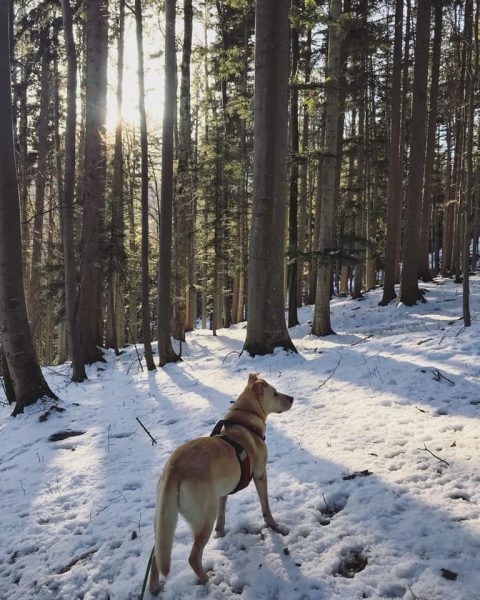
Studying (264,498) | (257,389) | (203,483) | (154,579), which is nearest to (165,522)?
(203,483)

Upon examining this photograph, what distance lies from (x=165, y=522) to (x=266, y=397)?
1.61 meters

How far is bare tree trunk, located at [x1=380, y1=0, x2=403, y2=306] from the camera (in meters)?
17.2

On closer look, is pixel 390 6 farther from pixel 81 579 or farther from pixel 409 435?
pixel 81 579

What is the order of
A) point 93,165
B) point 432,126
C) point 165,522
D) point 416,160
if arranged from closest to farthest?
point 165,522 < point 93,165 < point 416,160 < point 432,126

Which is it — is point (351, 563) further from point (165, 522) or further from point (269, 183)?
point (269, 183)

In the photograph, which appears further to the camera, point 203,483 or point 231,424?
point 231,424

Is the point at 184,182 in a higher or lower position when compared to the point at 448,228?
higher

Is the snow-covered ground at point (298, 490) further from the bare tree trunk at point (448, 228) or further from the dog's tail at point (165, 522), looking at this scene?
the bare tree trunk at point (448, 228)

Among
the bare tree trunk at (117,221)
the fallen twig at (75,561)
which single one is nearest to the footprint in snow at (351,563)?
the fallen twig at (75,561)

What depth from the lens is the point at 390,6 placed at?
61.0 feet

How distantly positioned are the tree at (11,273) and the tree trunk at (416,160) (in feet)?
40.5

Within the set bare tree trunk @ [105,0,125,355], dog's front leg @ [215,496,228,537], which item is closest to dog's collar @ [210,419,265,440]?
dog's front leg @ [215,496,228,537]

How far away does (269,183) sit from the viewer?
10.1 metres

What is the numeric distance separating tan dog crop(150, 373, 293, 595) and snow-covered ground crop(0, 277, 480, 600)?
287 millimetres
